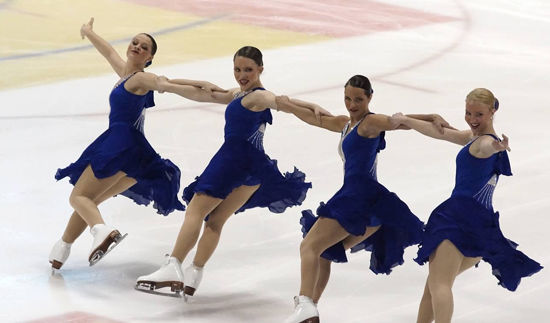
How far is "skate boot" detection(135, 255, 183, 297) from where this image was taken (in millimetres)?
5855

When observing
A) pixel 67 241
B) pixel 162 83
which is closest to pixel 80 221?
pixel 67 241

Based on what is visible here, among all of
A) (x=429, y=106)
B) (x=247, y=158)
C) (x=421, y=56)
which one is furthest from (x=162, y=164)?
(x=421, y=56)

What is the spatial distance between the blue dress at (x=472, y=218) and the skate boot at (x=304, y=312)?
1.83 feet

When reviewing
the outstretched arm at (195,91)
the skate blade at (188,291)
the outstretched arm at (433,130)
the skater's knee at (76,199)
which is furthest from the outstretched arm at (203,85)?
the outstretched arm at (433,130)

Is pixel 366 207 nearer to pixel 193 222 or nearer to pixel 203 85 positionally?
pixel 193 222

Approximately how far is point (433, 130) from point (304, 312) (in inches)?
41.2

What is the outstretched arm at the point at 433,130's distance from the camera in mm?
5340

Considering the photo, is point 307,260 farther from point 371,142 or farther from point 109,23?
point 109,23

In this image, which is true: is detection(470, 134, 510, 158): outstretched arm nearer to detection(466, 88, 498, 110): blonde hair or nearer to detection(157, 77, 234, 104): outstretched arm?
detection(466, 88, 498, 110): blonde hair

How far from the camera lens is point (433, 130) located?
5.36 m

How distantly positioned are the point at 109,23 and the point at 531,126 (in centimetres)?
513

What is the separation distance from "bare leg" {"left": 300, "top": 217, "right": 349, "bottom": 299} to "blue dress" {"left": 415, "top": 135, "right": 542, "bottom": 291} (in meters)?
0.45

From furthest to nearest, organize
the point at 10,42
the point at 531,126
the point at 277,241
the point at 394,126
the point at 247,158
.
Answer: the point at 10,42 → the point at 531,126 → the point at 277,241 → the point at 247,158 → the point at 394,126

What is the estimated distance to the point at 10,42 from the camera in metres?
11.8
